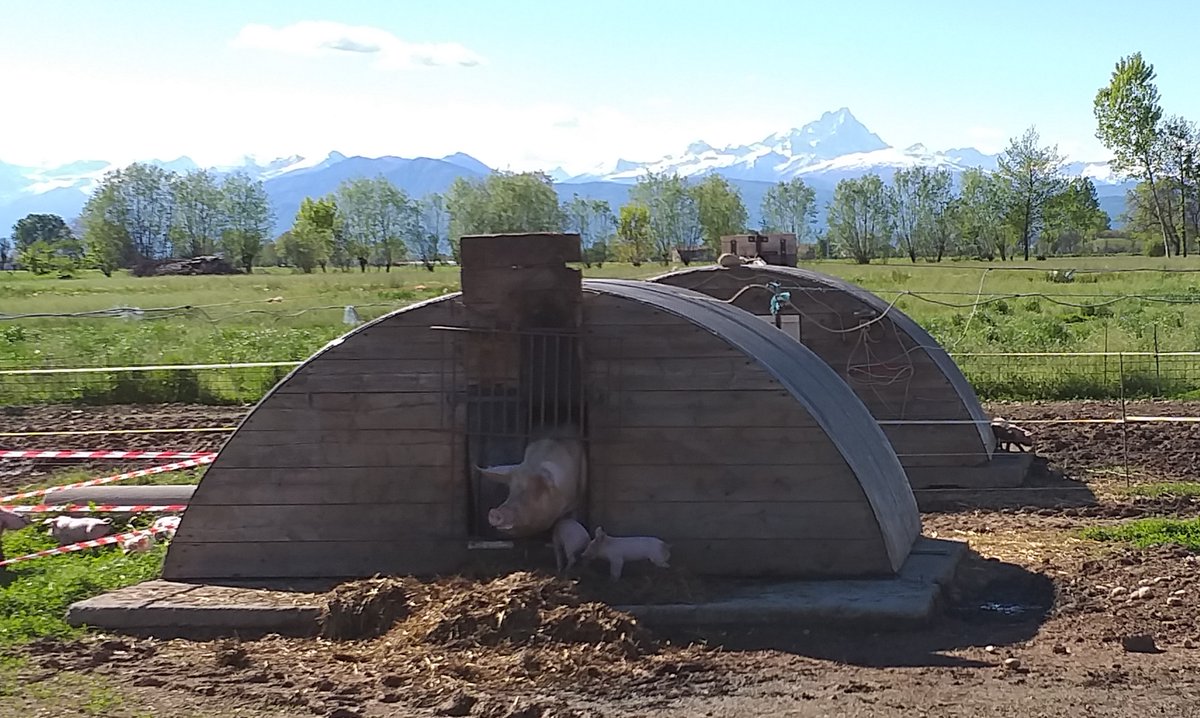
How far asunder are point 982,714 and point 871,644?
1440 millimetres

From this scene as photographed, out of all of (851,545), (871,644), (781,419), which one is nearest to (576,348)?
(781,419)

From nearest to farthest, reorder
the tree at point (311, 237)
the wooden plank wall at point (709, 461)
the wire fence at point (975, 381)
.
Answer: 1. the wooden plank wall at point (709, 461)
2. the wire fence at point (975, 381)
3. the tree at point (311, 237)

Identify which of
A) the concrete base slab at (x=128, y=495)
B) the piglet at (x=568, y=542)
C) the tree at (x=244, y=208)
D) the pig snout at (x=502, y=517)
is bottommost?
the concrete base slab at (x=128, y=495)

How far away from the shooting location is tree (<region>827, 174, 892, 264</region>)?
12825cm

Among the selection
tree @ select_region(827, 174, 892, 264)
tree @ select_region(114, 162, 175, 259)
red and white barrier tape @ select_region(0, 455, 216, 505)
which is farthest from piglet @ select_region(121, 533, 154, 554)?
tree @ select_region(827, 174, 892, 264)

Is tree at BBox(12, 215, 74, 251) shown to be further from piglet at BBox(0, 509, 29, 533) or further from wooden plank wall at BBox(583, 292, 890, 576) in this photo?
wooden plank wall at BBox(583, 292, 890, 576)

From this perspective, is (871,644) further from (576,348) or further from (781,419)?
(576,348)

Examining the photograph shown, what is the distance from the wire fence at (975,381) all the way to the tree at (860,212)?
10505cm

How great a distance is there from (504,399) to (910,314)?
23.5m

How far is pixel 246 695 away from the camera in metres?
6.99

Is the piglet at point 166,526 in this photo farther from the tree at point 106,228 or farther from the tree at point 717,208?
the tree at point 717,208

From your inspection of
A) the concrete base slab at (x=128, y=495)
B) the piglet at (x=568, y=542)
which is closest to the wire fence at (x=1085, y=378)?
the concrete base slab at (x=128, y=495)

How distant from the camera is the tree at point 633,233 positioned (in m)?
103

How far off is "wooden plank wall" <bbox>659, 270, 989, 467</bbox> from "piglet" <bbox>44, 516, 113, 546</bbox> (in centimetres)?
617
